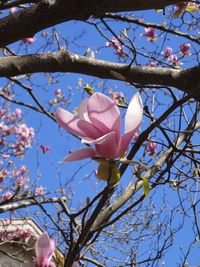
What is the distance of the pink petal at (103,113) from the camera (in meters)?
0.85

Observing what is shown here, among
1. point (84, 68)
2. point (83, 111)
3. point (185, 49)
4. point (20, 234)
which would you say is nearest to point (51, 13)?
point (84, 68)

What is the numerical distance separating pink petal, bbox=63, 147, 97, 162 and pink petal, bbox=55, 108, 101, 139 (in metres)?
0.04

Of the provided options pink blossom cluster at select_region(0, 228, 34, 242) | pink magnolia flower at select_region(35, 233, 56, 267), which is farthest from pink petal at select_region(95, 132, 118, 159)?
pink blossom cluster at select_region(0, 228, 34, 242)

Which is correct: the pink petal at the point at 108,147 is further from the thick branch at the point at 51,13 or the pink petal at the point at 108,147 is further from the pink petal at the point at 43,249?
the thick branch at the point at 51,13

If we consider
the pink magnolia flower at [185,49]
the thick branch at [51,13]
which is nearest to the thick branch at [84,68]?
the thick branch at [51,13]

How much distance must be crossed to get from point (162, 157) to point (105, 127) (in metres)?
1.73

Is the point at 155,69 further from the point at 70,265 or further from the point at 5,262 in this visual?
the point at 5,262

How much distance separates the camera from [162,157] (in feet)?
8.40

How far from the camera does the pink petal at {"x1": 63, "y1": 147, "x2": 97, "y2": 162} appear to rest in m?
0.88

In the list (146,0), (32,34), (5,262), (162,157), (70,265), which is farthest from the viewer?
(5,262)

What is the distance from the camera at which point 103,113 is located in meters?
0.85

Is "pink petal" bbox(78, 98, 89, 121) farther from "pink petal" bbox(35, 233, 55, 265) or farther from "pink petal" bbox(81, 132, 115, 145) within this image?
"pink petal" bbox(35, 233, 55, 265)

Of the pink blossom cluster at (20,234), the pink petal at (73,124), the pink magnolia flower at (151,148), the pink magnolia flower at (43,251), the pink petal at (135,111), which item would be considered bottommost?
the pink magnolia flower at (43,251)

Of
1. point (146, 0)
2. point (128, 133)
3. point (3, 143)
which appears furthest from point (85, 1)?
point (3, 143)
